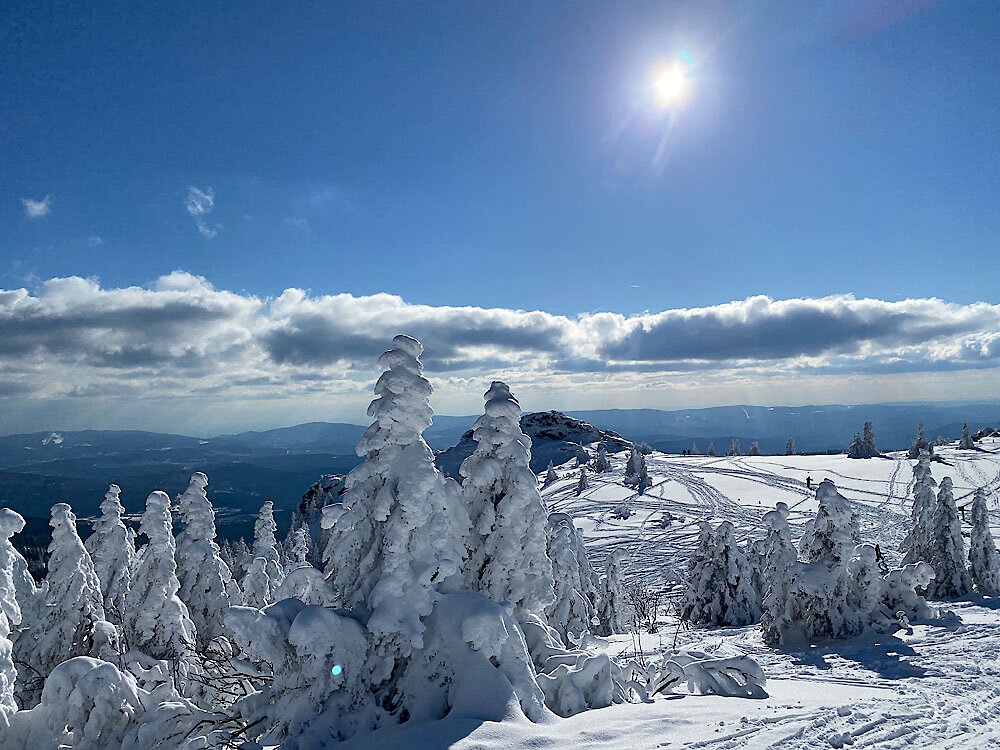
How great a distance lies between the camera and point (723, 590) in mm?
33750

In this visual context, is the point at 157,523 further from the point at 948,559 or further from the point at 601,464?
the point at 601,464

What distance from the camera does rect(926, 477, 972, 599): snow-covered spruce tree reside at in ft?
93.1

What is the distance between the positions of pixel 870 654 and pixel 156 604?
88.2ft

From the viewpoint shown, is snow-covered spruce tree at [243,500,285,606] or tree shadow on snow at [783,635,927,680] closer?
tree shadow on snow at [783,635,927,680]

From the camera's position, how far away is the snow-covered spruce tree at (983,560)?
27484 mm

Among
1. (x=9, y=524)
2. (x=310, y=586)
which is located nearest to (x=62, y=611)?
(x=9, y=524)

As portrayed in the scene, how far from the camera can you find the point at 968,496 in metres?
77.9

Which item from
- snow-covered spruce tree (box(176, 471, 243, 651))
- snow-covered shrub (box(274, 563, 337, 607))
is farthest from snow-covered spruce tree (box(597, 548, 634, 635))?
snow-covered shrub (box(274, 563, 337, 607))

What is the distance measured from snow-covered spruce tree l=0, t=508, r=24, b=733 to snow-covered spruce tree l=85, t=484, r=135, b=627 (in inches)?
546

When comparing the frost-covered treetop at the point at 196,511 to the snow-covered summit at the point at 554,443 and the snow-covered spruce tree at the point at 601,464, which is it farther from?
the snow-covered summit at the point at 554,443

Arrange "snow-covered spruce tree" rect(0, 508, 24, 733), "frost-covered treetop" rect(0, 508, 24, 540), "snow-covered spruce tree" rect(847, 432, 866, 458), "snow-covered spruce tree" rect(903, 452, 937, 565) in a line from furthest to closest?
"snow-covered spruce tree" rect(847, 432, 866, 458) → "snow-covered spruce tree" rect(903, 452, 937, 565) → "frost-covered treetop" rect(0, 508, 24, 540) → "snow-covered spruce tree" rect(0, 508, 24, 733)

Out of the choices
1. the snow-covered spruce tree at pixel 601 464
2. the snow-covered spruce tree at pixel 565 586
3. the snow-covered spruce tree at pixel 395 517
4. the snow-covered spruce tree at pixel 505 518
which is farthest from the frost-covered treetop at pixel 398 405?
the snow-covered spruce tree at pixel 601 464

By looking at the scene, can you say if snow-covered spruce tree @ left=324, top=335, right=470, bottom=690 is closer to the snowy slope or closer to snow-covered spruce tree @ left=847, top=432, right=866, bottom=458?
the snowy slope

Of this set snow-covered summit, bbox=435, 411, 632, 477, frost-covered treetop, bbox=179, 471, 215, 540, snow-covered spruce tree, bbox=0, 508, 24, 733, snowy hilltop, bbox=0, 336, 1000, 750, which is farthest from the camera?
snow-covered summit, bbox=435, 411, 632, 477
